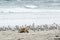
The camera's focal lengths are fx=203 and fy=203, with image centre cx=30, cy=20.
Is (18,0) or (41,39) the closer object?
(41,39)

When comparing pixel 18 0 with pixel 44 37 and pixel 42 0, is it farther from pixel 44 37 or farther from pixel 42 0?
pixel 44 37

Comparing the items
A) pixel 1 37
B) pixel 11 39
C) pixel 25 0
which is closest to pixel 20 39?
pixel 11 39

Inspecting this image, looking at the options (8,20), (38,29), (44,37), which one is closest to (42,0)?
(8,20)

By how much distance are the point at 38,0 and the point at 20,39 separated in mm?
13245

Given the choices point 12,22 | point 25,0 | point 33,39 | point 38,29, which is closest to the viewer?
point 33,39

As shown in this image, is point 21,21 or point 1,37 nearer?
point 1,37

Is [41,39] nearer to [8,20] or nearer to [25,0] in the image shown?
[8,20]

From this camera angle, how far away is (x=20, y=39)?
5.34m

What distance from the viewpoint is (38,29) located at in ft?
23.9

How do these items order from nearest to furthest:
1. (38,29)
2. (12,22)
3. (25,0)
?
(38,29) < (12,22) < (25,0)

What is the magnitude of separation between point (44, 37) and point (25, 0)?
1253 cm

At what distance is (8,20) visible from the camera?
357 inches

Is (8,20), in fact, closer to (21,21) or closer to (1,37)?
(21,21)

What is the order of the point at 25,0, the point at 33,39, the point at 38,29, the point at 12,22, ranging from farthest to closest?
the point at 25,0 → the point at 12,22 → the point at 38,29 → the point at 33,39
